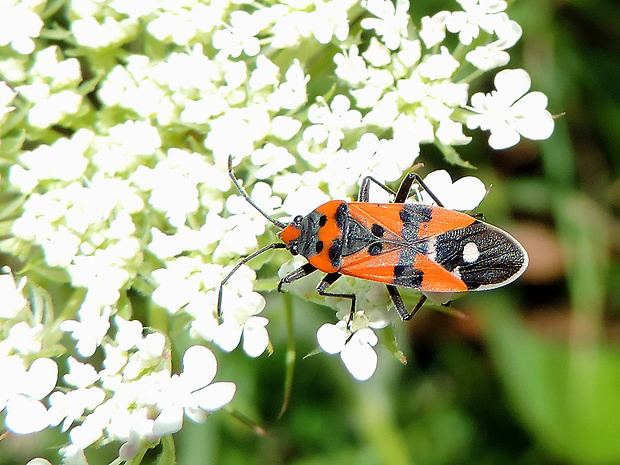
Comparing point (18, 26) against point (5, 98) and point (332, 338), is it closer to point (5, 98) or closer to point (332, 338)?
point (5, 98)

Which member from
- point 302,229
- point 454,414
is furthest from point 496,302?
point 302,229

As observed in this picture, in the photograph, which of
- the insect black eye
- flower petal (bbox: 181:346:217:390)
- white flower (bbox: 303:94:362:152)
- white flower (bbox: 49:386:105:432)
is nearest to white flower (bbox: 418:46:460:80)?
white flower (bbox: 303:94:362:152)

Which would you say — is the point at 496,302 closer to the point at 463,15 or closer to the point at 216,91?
the point at 463,15

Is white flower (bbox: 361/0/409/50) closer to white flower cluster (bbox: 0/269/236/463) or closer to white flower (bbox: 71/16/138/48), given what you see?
white flower (bbox: 71/16/138/48)

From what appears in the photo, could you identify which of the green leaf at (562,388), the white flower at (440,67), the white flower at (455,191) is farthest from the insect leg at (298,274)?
the green leaf at (562,388)

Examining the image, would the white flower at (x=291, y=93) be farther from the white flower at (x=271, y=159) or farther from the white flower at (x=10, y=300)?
the white flower at (x=10, y=300)

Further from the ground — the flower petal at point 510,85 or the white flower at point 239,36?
the white flower at point 239,36
